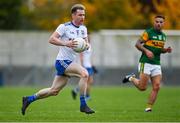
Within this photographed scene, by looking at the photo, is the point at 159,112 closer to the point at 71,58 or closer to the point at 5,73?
the point at 71,58

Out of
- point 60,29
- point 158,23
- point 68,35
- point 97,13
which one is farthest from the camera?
point 97,13

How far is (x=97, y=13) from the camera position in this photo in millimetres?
46000

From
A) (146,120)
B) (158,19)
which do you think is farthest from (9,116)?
(158,19)

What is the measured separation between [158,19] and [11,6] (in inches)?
1314

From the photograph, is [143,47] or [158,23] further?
[143,47]

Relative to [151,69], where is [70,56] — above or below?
above

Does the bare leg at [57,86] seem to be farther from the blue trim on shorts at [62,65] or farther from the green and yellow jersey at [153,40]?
the green and yellow jersey at [153,40]

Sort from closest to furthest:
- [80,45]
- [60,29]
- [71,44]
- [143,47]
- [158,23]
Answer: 1. [71,44]
2. [80,45]
3. [60,29]
4. [158,23]
5. [143,47]

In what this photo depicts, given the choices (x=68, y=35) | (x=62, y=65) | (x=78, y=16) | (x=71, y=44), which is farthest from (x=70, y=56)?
(x=78, y=16)

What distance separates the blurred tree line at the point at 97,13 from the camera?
3974 cm

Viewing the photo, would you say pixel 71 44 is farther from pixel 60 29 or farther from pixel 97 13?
pixel 97 13

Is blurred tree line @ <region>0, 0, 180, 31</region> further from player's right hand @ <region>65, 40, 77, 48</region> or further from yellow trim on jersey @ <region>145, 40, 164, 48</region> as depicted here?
player's right hand @ <region>65, 40, 77, 48</region>

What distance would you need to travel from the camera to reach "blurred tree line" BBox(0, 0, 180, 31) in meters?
39.7

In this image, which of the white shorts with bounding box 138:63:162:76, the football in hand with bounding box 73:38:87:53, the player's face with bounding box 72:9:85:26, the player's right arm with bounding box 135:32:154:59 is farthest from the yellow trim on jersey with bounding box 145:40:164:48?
the football in hand with bounding box 73:38:87:53
